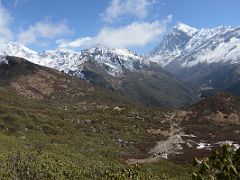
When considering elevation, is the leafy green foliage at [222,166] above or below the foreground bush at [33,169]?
above

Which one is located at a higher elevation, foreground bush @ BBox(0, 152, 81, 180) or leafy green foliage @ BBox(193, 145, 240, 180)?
leafy green foliage @ BBox(193, 145, 240, 180)

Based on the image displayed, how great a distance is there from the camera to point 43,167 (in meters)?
184

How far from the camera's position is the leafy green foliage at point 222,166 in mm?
49362

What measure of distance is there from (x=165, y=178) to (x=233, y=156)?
14655cm

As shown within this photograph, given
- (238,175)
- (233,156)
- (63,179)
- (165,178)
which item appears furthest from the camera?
(165,178)

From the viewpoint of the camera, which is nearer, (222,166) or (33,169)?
(222,166)

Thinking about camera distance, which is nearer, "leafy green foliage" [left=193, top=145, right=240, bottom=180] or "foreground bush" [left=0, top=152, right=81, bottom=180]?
"leafy green foliage" [left=193, top=145, right=240, bottom=180]

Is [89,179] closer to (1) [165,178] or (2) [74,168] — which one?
(2) [74,168]

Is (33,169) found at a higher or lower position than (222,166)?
lower

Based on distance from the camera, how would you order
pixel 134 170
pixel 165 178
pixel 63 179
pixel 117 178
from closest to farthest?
pixel 117 178
pixel 134 170
pixel 63 179
pixel 165 178

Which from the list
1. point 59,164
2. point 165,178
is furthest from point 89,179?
point 165,178

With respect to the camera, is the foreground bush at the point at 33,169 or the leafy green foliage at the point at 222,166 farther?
the foreground bush at the point at 33,169

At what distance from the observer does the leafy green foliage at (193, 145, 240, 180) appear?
162ft

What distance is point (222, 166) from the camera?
50.9 m
